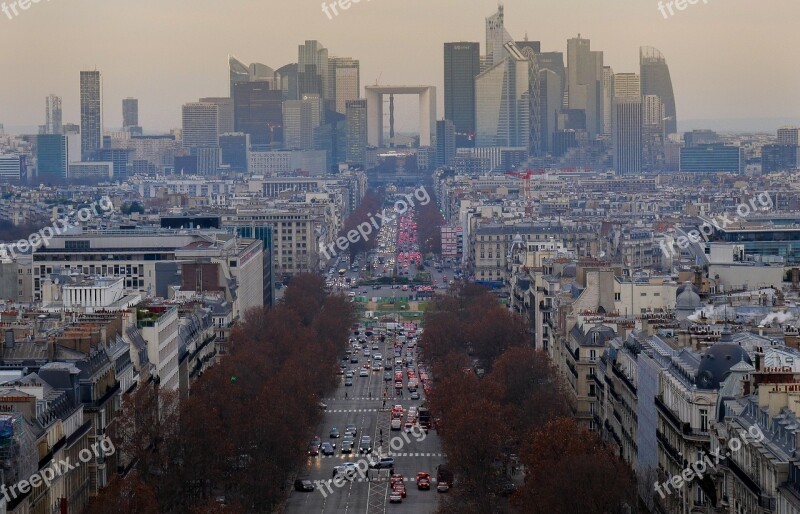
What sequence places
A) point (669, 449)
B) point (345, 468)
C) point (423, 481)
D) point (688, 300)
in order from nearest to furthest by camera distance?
point (669, 449) < point (423, 481) < point (345, 468) < point (688, 300)

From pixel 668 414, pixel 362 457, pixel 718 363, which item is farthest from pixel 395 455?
pixel 718 363

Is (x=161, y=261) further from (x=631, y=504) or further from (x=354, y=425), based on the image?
(x=631, y=504)

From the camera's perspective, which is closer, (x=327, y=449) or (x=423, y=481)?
(x=423, y=481)

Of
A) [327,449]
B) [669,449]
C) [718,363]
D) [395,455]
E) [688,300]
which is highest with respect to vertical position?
[688,300]

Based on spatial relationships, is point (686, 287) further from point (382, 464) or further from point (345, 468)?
point (345, 468)

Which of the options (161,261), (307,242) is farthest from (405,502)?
(307,242)

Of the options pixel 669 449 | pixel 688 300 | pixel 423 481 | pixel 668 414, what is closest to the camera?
pixel 669 449
